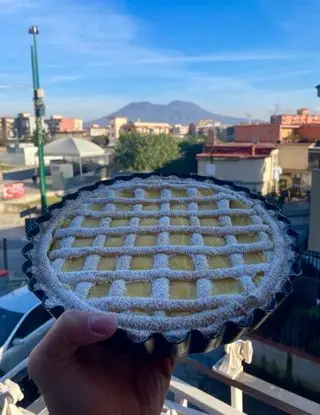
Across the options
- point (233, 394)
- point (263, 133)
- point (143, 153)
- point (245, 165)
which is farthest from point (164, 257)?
point (263, 133)

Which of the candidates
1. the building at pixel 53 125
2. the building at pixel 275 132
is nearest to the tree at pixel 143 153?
the building at pixel 275 132

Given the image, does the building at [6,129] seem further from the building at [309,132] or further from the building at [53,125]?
the building at [309,132]

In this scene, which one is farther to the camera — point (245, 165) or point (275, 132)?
point (275, 132)

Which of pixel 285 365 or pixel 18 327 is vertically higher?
pixel 18 327

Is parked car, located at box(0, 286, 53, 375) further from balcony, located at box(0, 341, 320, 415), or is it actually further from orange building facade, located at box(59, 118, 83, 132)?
orange building facade, located at box(59, 118, 83, 132)

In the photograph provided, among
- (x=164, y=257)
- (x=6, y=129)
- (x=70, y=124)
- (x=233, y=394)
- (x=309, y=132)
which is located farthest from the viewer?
(x=70, y=124)

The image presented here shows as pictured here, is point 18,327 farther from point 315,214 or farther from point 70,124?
point 70,124

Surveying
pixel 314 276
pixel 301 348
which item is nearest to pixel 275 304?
pixel 301 348
